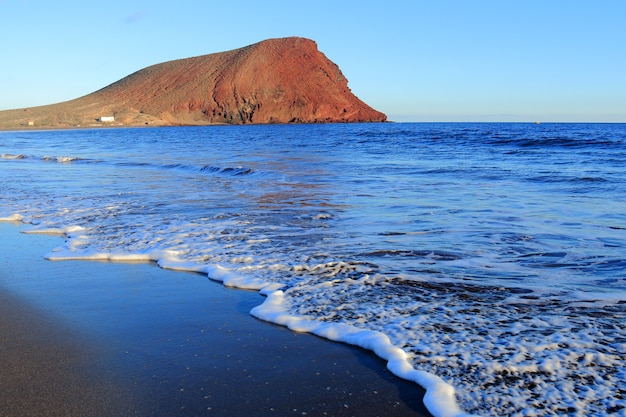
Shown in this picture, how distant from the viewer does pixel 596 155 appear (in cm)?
2056

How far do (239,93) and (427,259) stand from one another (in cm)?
12192

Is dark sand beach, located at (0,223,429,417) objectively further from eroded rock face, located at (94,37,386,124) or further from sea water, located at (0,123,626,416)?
eroded rock face, located at (94,37,386,124)

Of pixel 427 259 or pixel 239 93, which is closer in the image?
pixel 427 259

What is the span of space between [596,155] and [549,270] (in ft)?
58.1

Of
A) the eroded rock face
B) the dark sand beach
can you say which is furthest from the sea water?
the eroded rock face

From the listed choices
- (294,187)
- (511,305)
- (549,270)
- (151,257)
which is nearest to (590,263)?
(549,270)

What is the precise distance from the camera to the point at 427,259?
209 inches

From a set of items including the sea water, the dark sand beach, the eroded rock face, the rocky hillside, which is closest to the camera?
the dark sand beach

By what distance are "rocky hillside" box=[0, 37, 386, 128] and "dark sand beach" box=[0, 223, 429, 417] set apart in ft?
363

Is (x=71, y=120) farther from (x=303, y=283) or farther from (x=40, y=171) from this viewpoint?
(x=303, y=283)

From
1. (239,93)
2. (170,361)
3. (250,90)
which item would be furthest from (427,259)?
(250,90)

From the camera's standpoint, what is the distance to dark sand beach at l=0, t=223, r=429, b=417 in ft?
8.70

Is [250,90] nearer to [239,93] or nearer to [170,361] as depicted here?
[239,93]

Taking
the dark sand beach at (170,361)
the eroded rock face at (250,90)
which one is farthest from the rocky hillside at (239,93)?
the dark sand beach at (170,361)
